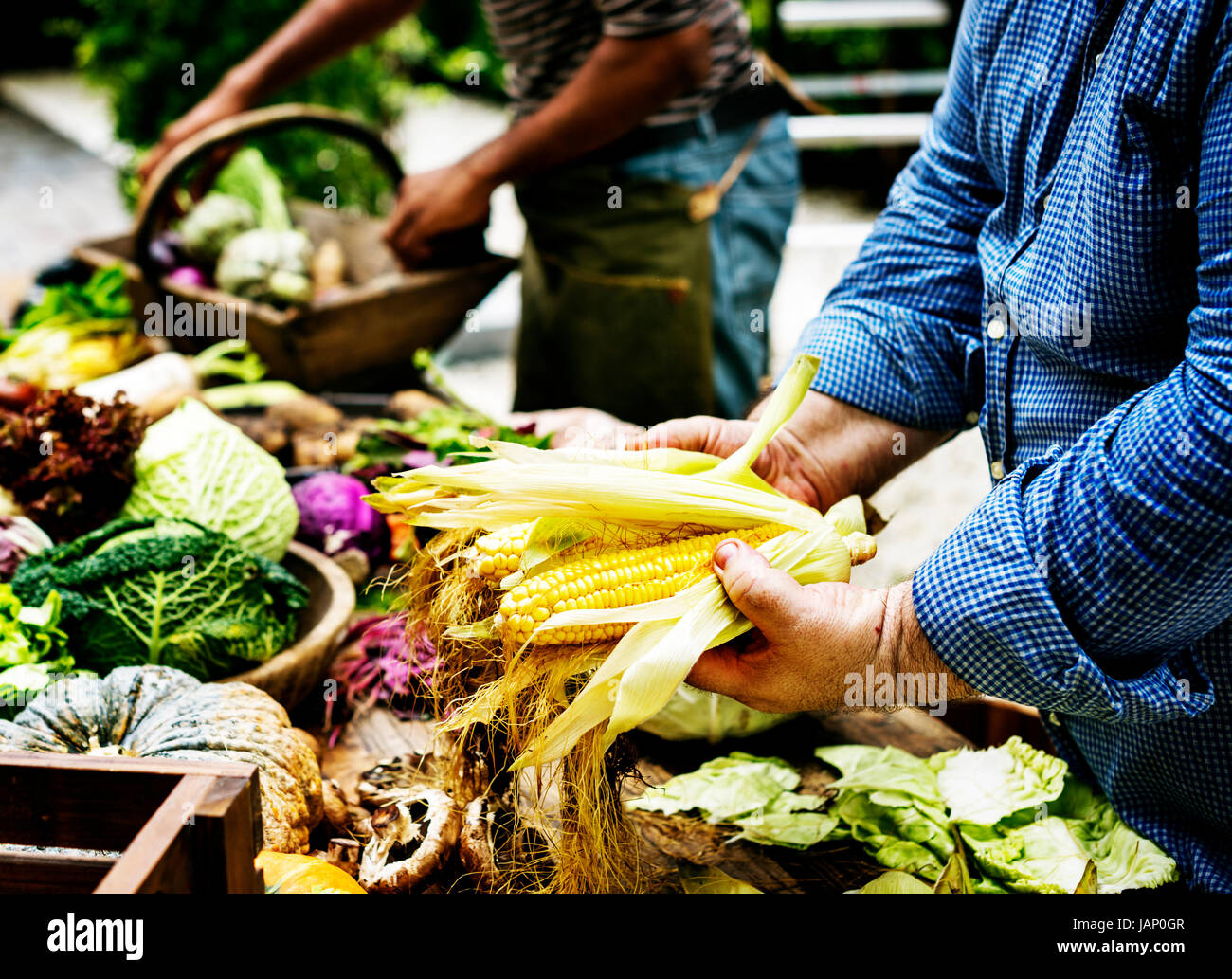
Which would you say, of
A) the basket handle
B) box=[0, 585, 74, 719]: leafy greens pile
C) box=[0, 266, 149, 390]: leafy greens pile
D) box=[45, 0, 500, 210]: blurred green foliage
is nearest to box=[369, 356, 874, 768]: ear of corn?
box=[0, 585, 74, 719]: leafy greens pile

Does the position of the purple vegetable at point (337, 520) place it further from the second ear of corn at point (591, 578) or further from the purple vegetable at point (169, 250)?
the purple vegetable at point (169, 250)

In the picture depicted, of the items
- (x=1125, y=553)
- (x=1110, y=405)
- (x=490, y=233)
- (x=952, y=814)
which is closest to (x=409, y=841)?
(x=952, y=814)

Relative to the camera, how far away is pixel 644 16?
7.98 ft

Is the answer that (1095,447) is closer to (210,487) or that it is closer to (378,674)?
(378,674)

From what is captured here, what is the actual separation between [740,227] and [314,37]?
4.68 ft

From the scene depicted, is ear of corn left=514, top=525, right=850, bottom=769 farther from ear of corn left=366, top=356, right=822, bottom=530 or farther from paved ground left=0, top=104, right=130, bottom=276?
paved ground left=0, top=104, right=130, bottom=276

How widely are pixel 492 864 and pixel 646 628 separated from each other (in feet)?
1.30

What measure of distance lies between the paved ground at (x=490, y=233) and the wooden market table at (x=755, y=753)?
2.19m

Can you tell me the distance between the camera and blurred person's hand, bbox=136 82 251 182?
297 centimetres

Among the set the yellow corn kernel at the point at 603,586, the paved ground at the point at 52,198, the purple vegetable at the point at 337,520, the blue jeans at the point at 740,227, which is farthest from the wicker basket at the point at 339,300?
the paved ground at the point at 52,198

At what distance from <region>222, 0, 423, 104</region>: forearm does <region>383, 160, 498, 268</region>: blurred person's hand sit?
599mm
